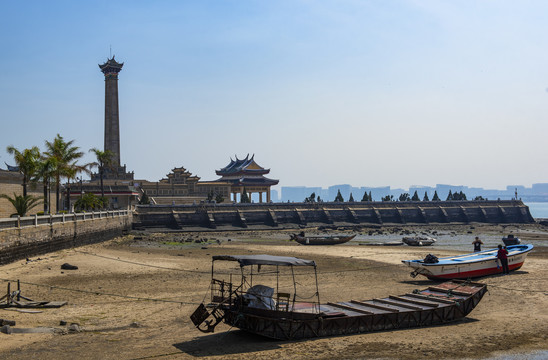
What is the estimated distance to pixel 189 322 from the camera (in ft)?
63.7

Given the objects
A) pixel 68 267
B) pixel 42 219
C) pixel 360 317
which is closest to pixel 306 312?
pixel 360 317

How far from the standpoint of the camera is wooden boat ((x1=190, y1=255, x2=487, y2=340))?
1681cm

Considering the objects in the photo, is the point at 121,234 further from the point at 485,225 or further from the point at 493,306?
the point at 485,225

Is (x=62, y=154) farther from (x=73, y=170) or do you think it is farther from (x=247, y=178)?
(x=247, y=178)

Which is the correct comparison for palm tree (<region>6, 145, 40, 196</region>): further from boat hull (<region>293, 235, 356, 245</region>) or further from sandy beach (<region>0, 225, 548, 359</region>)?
boat hull (<region>293, 235, 356, 245</region>)

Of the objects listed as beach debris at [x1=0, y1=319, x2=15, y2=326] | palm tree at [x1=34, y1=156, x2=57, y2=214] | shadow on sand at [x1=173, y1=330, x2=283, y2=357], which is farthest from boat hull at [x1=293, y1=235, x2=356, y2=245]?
beach debris at [x1=0, y1=319, x2=15, y2=326]

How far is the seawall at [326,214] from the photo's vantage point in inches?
3248

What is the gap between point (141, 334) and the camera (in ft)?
57.8

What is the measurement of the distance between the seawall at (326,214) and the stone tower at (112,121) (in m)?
31.6

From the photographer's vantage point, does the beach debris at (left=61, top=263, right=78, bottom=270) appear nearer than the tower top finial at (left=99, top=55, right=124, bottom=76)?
Yes

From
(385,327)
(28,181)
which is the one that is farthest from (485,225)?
(385,327)

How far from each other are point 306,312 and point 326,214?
7690cm

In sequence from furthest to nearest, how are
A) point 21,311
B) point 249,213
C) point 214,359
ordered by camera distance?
point 249,213 < point 21,311 < point 214,359

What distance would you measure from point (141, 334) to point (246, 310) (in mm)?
3641
